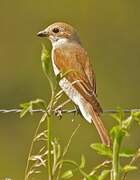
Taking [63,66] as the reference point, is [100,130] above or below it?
below

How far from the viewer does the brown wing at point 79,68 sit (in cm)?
626

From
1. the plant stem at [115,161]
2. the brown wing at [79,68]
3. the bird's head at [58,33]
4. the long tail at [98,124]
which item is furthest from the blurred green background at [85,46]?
the plant stem at [115,161]

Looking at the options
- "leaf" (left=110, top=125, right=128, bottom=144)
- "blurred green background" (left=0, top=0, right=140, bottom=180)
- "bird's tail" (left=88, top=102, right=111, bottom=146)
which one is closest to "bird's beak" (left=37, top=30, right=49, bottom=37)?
"bird's tail" (left=88, top=102, right=111, bottom=146)

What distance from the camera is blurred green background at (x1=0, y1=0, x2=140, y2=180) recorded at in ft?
45.3

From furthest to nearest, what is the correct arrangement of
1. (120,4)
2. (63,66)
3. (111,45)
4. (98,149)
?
(120,4) → (111,45) → (63,66) → (98,149)

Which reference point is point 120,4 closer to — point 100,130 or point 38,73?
point 38,73

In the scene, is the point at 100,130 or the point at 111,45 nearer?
the point at 100,130

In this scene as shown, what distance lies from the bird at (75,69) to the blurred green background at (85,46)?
11.9 feet

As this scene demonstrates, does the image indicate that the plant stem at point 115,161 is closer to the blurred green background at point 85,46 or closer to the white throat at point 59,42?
the white throat at point 59,42

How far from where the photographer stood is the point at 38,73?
16438 mm

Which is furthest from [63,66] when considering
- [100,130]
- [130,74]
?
[130,74]

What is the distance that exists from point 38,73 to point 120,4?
3.98 metres

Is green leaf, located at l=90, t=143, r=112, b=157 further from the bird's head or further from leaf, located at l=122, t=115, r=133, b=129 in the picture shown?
the bird's head

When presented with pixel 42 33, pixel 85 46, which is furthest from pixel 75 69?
pixel 85 46
